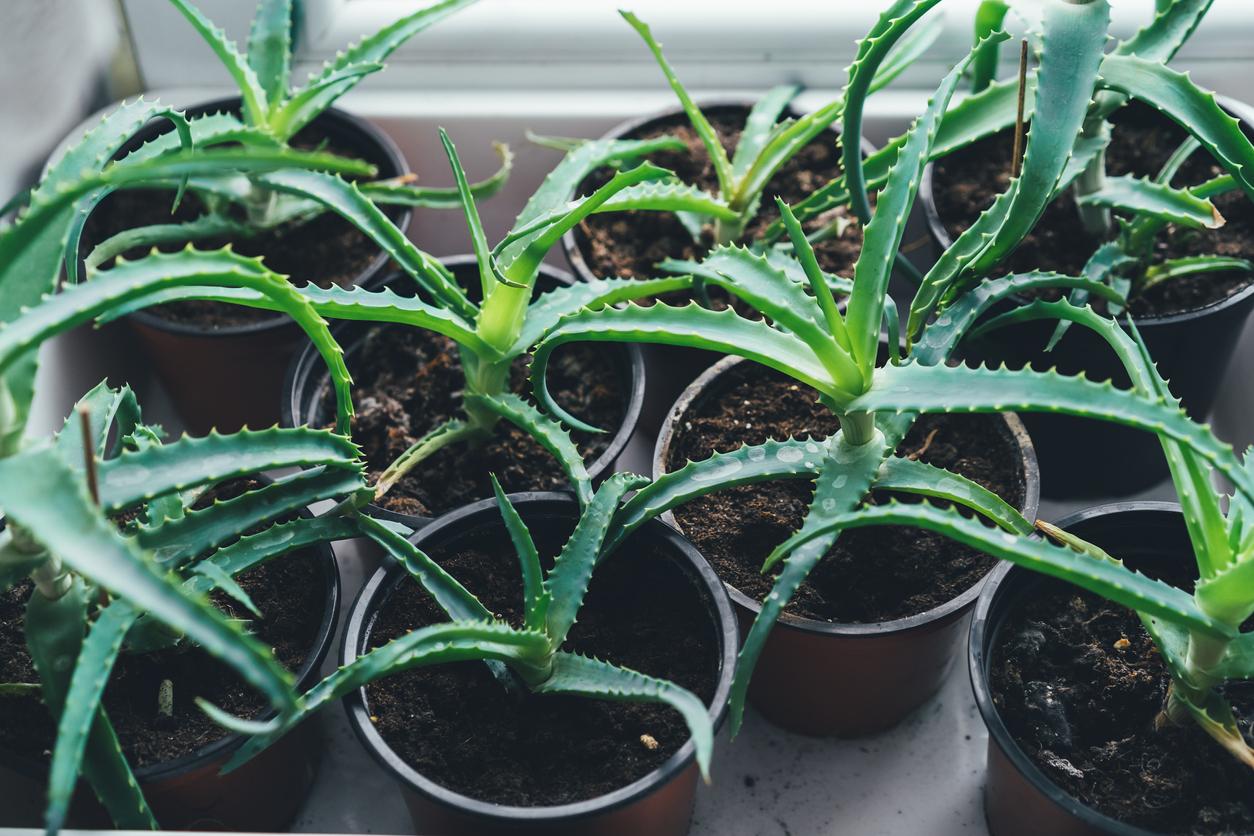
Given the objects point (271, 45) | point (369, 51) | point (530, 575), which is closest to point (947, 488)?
point (530, 575)

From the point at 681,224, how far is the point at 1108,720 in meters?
0.64

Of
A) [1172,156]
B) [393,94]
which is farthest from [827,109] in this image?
[393,94]

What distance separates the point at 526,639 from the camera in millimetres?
793

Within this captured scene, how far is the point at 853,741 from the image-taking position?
1065mm

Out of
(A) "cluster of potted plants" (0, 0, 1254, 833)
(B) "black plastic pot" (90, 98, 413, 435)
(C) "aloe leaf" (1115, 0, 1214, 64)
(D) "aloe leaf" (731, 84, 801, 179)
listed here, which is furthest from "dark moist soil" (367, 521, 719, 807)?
(C) "aloe leaf" (1115, 0, 1214, 64)

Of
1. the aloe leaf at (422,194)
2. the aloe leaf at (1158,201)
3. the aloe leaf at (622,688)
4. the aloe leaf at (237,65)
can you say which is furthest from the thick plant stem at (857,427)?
the aloe leaf at (237,65)

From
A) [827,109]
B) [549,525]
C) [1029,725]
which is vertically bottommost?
[1029,725]

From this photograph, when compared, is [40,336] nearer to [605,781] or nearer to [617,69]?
[605,781]

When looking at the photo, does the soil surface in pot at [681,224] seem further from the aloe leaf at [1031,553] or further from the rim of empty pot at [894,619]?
the aloe leaf at [1031,553]

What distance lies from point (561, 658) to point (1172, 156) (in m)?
0.78

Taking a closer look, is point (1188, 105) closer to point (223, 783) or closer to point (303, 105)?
point (303, 105)

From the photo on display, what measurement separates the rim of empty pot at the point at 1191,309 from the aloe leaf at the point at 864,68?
2.8 inches

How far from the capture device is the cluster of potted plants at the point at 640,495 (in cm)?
74

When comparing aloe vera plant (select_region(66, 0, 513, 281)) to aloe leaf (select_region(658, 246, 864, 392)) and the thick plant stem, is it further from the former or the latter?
the thick plant stem
